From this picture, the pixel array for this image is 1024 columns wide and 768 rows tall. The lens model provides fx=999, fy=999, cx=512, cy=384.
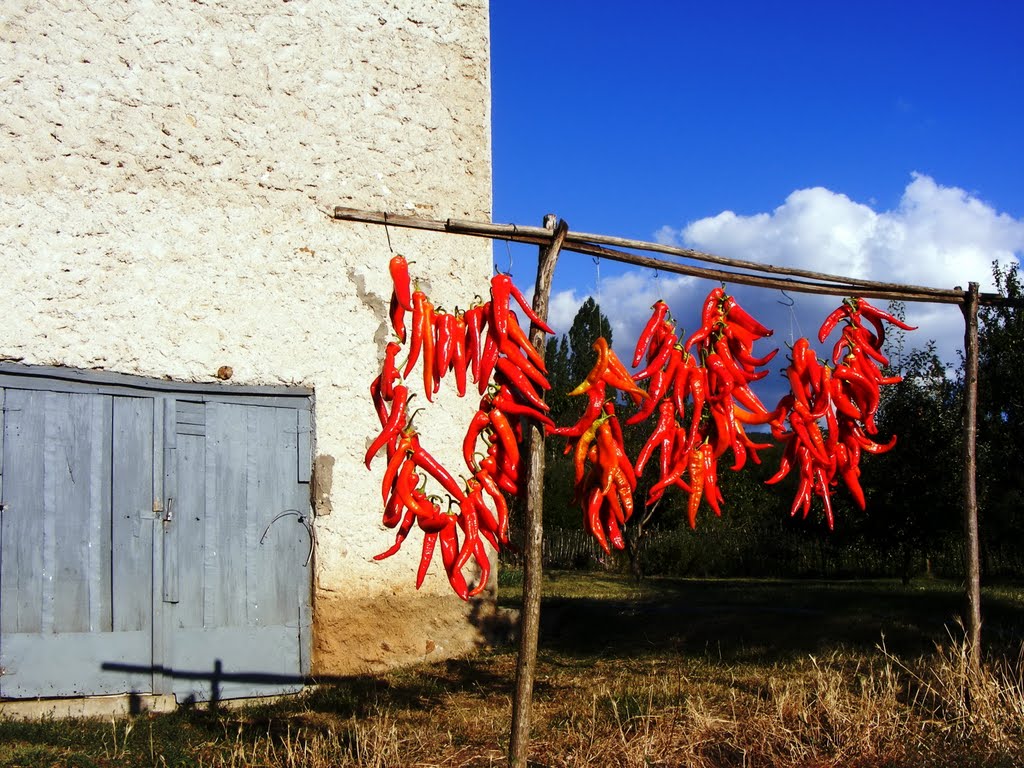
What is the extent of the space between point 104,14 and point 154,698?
484 cm

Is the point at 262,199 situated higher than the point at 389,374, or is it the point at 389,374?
the point at 262,199

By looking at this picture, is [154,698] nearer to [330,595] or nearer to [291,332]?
[330,595]

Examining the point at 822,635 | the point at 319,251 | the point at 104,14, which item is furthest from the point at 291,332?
the point at 822,635

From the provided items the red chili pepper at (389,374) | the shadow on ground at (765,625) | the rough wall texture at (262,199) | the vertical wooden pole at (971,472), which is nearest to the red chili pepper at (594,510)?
the red chili pepper at (389,374)

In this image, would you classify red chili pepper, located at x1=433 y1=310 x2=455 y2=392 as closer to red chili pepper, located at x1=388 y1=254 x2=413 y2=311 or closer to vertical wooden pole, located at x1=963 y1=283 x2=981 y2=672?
red chili pepper, located at x1=388 y1=254 x2=413 y2=311

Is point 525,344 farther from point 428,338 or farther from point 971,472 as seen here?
point 971,472

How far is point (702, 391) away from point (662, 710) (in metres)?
1.99

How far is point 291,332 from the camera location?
7.43 metres

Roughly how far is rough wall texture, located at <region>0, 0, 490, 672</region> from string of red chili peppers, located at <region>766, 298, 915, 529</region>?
328 centimetres

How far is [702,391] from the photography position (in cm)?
483

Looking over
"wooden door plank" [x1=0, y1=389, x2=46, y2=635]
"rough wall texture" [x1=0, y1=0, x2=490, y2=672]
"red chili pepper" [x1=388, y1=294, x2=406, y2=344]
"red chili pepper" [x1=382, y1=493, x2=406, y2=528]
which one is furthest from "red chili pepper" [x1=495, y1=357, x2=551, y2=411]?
"wooden door plank" [x1=0, y1=389, x2=46, y2=635]

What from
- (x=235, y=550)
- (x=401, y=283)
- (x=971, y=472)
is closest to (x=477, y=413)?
(x=401, y=283)

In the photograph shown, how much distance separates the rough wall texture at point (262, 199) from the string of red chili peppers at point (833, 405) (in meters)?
3.28

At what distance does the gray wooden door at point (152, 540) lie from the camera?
6.64 metres
